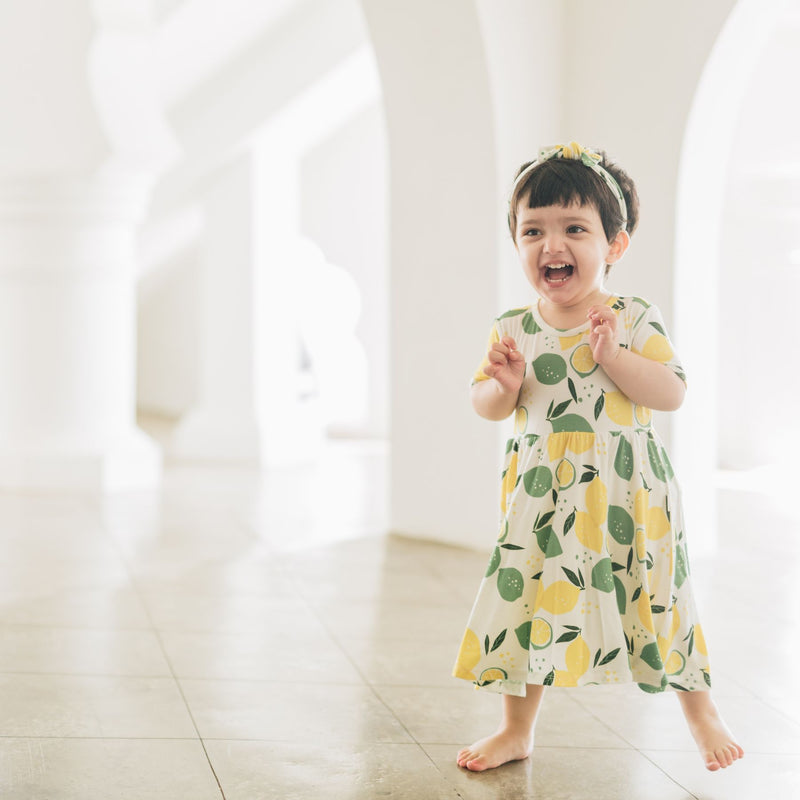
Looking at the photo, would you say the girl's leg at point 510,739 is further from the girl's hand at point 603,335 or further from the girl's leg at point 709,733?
the girl's hand at point 603,335

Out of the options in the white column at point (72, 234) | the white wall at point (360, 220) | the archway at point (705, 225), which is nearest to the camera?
the archway at point (705, 225)

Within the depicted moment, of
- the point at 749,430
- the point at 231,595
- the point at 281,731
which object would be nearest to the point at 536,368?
the point at 281,731

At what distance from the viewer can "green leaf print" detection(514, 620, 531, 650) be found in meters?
2.42

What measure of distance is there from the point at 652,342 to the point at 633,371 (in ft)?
0.29

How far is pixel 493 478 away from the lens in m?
4.79

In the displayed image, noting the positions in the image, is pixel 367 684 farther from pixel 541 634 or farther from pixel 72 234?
pixel 72 234

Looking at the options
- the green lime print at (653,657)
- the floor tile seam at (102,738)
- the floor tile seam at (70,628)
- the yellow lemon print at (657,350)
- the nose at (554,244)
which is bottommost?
the floor tile seam at (102,738)

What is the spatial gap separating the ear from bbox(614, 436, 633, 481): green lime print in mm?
352

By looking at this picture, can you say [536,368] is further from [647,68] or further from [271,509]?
[271,509]

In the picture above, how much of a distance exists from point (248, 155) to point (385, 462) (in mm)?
2040

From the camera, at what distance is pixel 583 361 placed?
97.1 inches

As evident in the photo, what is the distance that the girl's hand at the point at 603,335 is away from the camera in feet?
7.78

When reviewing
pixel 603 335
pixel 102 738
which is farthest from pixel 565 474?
pixel 102 738

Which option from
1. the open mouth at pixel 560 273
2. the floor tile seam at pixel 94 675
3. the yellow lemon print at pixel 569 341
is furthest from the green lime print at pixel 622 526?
the floor tile seam at pixel 94 675
